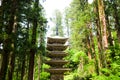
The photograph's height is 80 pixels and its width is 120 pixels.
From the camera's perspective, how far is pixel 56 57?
108 feet

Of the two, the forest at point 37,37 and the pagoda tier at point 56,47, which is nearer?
the forest at point 37,37

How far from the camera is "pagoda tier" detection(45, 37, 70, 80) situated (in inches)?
1241

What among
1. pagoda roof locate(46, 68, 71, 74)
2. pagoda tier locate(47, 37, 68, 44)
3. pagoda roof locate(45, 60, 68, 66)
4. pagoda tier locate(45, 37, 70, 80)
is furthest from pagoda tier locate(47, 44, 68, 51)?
pagoda roof locate(46, 68, 71, 74)

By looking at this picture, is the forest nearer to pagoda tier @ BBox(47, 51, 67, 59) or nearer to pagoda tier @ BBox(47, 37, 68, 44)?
pagoda tier @ BBox(47, 51, 67, 59)

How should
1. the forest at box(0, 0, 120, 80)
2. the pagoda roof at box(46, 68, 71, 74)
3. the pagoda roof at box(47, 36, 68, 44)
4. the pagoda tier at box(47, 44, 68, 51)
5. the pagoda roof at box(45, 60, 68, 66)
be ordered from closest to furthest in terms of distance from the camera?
1. the forest at box(0, 0, 120, 80)
2. the pagoda roof at box(46, 68, 71, 74)
3. the pagoda roof at box(45, 60, 68, 66)
4. the pagoda tier at box(47, 44, 68, 51)
5. the pagoda roof at box(47, 36, 68, 44)

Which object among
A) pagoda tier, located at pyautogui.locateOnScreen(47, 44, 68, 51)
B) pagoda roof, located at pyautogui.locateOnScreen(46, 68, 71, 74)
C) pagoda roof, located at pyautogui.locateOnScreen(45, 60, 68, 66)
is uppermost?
pagoda tier, located at pyautogui.locateOnScreen(47, 44, 68, 51)

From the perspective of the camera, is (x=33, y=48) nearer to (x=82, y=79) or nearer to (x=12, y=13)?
(x=12, y=13)

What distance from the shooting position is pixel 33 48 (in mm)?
17109

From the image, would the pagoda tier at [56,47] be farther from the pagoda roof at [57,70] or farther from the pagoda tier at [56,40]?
Result: the pagoda roof at [57,70]

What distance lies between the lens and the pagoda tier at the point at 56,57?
31.5m

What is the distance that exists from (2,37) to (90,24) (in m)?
15.7

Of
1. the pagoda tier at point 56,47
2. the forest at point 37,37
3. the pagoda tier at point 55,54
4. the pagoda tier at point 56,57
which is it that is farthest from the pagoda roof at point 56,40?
the forest at point 37,37

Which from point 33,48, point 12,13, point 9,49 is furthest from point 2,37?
point 33,48

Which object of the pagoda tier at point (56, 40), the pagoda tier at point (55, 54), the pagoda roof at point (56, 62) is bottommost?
the pagoda roof at point (56, 62)
